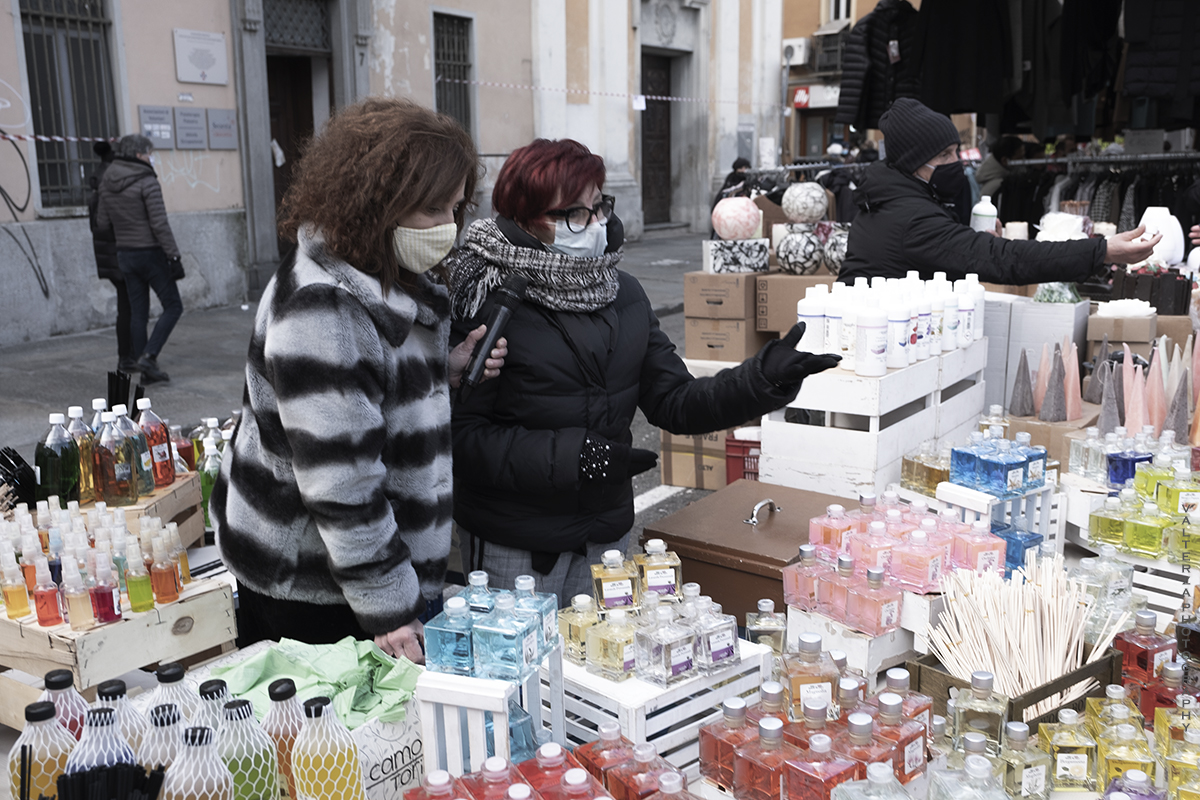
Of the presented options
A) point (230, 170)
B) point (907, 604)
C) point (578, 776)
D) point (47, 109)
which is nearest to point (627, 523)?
point (907, 604)

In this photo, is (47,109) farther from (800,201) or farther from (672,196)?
(672,196)

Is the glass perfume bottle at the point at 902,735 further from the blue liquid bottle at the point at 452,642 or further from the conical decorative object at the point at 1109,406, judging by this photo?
the conical decorative object at the point at 1109,406

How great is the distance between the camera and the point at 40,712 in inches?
60.2

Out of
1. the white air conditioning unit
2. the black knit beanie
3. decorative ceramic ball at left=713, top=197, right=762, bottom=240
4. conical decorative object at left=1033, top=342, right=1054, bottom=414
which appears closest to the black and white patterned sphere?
decorative ceramic ball at left=713, top=197, right=762, bottom=240

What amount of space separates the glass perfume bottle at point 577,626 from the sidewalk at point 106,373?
16.8ft

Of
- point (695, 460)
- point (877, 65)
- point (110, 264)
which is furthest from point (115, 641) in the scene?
point (877, 65)

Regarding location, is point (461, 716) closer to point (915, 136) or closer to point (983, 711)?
point (983, 711)

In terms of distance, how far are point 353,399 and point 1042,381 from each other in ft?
9.36

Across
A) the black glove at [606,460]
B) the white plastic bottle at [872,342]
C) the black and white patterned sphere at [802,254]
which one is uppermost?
the black and white patterned sphere at [802,254]

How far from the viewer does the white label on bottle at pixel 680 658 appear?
1.95 metres

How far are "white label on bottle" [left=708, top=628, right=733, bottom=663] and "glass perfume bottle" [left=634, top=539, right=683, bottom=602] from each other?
227 millimetres

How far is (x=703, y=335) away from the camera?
5648 mm

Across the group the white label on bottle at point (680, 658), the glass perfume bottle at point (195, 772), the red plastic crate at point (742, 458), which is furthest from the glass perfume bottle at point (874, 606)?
the red plastic crate at point (742, 458)

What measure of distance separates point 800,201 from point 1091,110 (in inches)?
177
